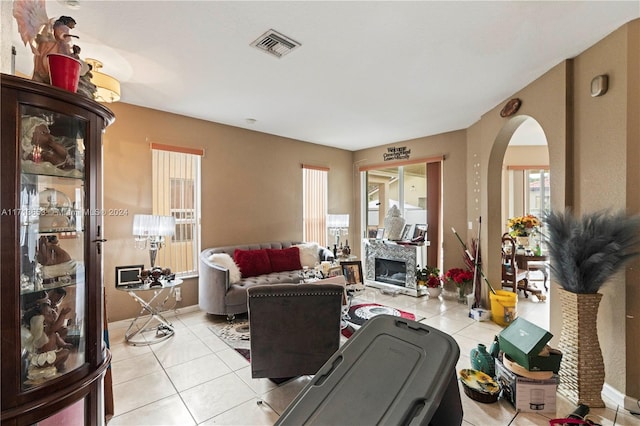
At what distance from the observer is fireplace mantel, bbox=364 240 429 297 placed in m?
4.89

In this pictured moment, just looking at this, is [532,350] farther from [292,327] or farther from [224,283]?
[224,283]

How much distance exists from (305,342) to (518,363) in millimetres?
1591

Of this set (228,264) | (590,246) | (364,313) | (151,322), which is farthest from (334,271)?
(590,246)

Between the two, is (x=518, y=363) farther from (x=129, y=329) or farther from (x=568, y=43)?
(x=129, y=329)

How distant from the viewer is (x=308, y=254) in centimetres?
480

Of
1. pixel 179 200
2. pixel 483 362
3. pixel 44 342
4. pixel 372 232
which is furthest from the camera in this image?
pixel 372 232

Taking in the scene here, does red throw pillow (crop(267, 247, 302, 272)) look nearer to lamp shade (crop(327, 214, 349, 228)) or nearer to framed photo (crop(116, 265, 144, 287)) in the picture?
lamp shade (crop(327, 214, 349, 228))

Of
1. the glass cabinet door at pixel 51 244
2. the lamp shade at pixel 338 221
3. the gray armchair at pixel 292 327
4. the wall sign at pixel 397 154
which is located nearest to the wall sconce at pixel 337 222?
the lamp shade at pixel 338 221

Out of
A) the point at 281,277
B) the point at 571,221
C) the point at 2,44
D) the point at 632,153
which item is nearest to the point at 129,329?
the point at 281,277

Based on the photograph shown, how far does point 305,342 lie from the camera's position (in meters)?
2.15

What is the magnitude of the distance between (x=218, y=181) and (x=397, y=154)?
11.2ft

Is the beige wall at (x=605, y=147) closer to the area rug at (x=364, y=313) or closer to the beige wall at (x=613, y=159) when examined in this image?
the beige wall at (x=613, y=159)

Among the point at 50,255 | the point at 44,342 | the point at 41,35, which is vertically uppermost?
the point at 41,35

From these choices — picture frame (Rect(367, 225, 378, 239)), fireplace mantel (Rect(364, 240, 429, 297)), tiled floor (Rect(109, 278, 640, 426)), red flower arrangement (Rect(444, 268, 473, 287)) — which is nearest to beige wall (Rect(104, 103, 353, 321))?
picture frame (Rect(367, 225, 378, 239))
